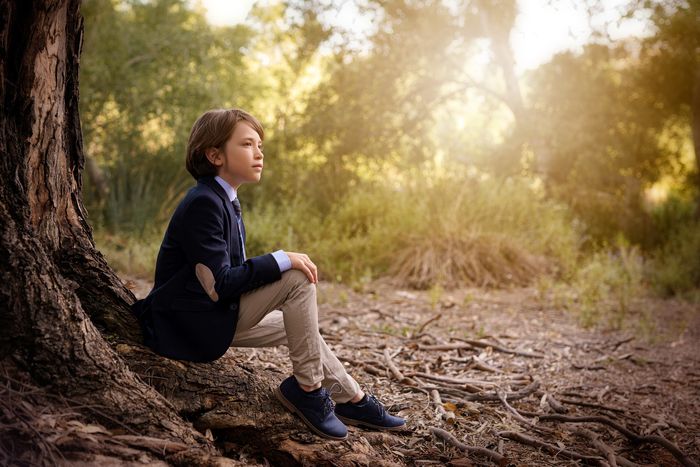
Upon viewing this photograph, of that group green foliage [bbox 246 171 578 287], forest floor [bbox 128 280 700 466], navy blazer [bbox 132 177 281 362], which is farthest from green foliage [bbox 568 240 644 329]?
navy blazer [bbox 132 177 281 362]

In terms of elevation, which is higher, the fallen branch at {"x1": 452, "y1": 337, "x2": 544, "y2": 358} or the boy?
the boy

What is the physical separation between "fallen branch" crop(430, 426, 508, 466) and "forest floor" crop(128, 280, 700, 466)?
2 cm

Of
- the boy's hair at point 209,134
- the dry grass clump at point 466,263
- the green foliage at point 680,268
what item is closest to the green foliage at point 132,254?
the dry grass clump at point 466,263

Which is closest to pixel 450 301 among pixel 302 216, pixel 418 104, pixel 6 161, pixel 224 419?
pixel 302 216

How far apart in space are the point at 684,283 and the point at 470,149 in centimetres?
488

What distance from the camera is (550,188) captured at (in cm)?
987

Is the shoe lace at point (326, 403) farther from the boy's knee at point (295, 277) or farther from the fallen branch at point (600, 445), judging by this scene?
the fallen branch at point (600, 445)

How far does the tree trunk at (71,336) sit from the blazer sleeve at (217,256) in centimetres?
40

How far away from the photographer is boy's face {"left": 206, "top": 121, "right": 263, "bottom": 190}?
8.11 ft

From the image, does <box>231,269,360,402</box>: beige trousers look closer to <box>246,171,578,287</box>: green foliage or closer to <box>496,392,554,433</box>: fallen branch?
<box>496,392,554,433</box>: fallen branch

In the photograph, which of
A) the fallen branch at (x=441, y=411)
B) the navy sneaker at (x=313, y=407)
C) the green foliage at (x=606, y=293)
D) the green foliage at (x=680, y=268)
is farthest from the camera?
the green foliage at (x=680, y=268)

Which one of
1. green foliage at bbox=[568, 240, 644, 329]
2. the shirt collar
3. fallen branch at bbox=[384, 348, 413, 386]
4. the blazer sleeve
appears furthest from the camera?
green foliage at bbox=[568, 240, 644, 329]

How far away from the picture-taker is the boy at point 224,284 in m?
2.26

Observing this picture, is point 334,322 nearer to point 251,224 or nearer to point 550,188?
point 251,224
